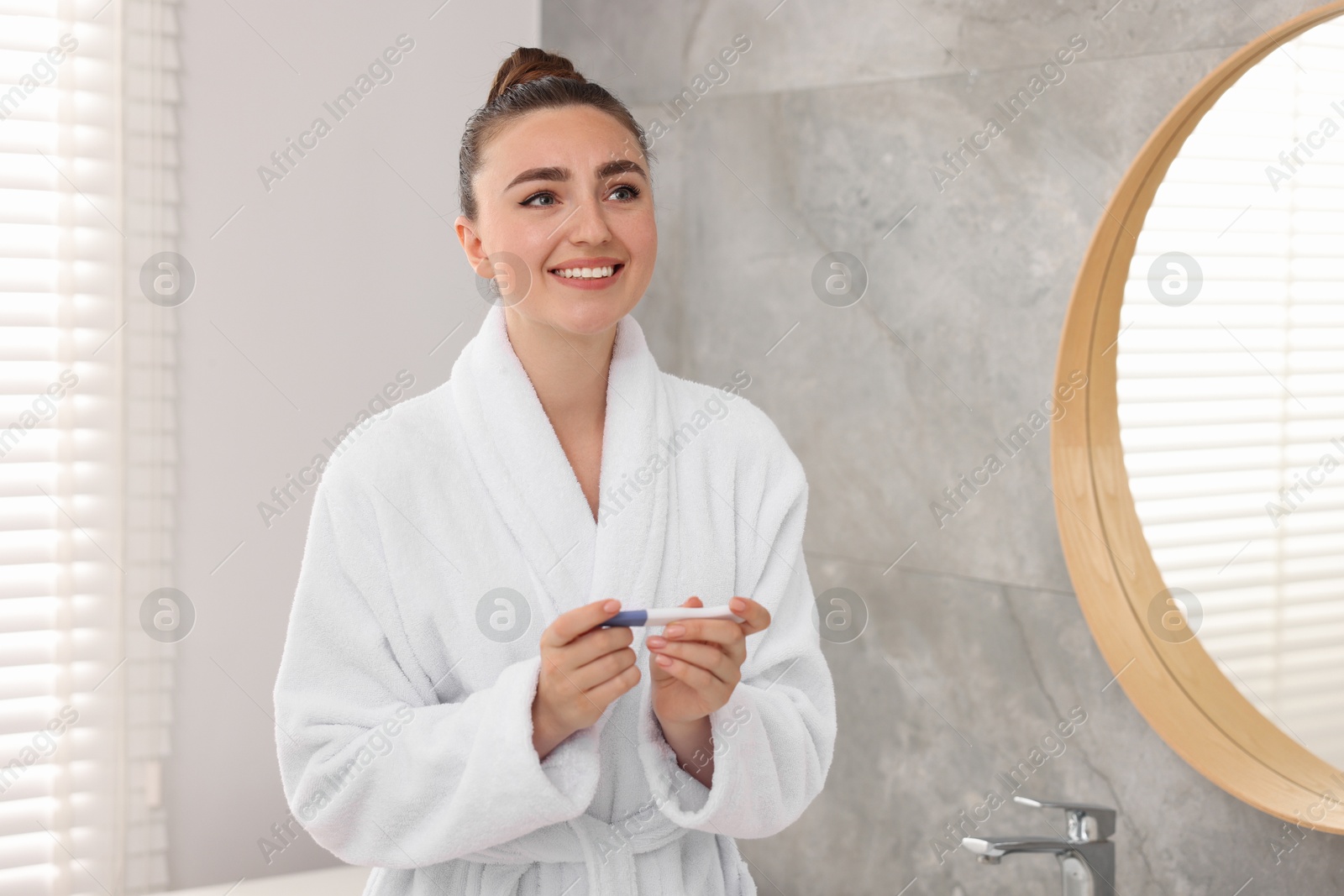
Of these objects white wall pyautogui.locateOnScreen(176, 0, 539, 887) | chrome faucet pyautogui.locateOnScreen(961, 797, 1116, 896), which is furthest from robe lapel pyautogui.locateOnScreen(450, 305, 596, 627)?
white wall pyautogui.locateOnScreen(176, 0, 539, 887)

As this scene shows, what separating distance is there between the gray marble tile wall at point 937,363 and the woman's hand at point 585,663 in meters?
0.63

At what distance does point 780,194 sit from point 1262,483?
0.80m

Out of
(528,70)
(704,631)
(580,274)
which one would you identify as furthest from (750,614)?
(528,70)

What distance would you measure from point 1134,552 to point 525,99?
0.72 m

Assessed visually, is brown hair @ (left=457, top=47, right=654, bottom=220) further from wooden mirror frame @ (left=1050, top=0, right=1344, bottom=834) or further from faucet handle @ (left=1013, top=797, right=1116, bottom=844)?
faucet handle @ (left=1013, top=797, right=1116, bottom=844)

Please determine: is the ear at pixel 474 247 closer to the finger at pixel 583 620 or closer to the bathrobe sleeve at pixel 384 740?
the bathrobe sleeve at pixel 384 740

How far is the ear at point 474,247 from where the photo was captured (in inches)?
37.4

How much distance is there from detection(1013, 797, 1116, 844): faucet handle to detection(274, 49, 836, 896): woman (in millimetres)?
278

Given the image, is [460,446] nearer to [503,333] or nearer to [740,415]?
[503,333]

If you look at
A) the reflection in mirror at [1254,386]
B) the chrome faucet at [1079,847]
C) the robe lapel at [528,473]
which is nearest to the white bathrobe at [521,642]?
the robe lapel at [528,473]

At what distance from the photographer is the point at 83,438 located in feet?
5.02

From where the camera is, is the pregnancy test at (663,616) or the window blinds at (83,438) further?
the window blinds at (83,438)

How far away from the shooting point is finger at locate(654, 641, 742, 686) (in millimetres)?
765

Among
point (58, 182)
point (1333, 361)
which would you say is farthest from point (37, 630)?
point (1333, 361)
